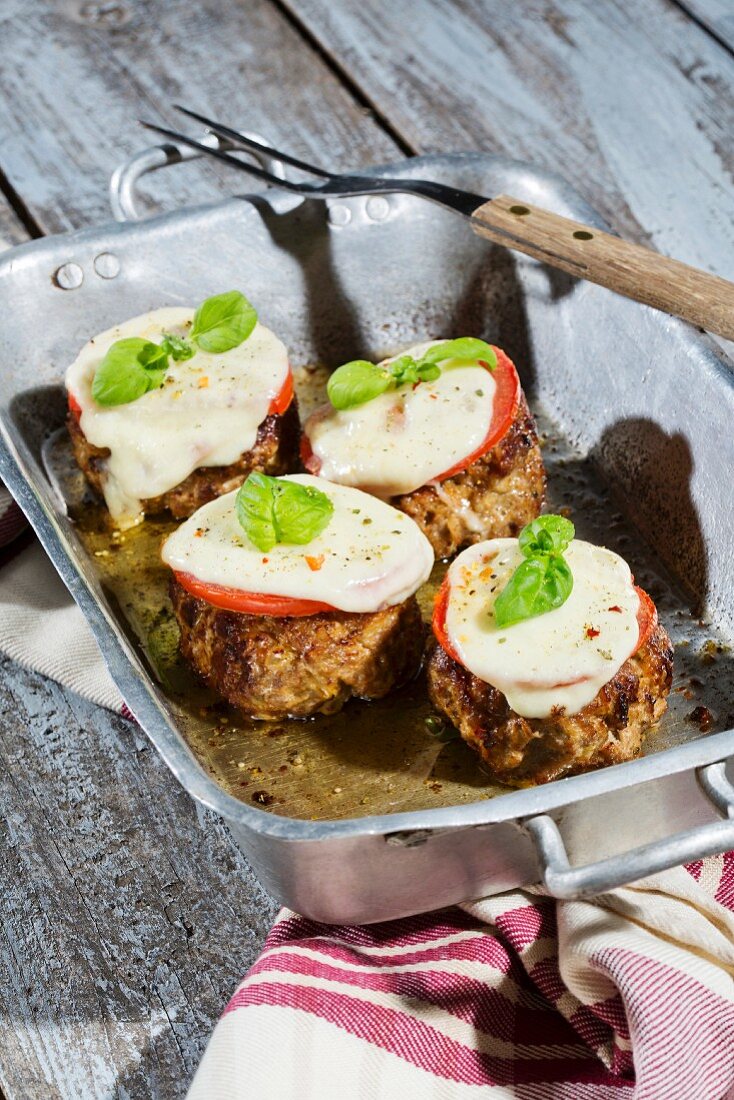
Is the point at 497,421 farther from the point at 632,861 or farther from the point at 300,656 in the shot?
the point at 632,861

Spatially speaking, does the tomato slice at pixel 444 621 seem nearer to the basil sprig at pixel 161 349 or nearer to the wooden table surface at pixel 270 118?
the wooden table surface at pixel 270 118

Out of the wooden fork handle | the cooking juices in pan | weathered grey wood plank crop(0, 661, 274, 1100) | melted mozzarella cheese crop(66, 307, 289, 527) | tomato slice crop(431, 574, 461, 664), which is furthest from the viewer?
melted mozzarella cheese crop(66, 307, 289, 527)

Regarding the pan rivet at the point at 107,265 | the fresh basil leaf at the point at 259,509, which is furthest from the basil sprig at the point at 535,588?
the pan rivet at the point at 107,265

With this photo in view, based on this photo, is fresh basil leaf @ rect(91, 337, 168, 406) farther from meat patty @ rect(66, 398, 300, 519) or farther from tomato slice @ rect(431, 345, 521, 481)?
tomato slice @ rect(431, 345, 521, 481)

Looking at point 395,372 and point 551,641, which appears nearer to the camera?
point 551,641

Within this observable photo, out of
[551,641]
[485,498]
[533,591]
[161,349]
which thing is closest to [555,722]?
[551,641]

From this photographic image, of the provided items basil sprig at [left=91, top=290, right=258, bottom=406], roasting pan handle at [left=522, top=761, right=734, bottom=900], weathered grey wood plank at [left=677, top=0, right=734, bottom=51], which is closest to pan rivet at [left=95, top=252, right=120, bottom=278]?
basil sprig at [left=91, top=290, right=258, bottom=406]
